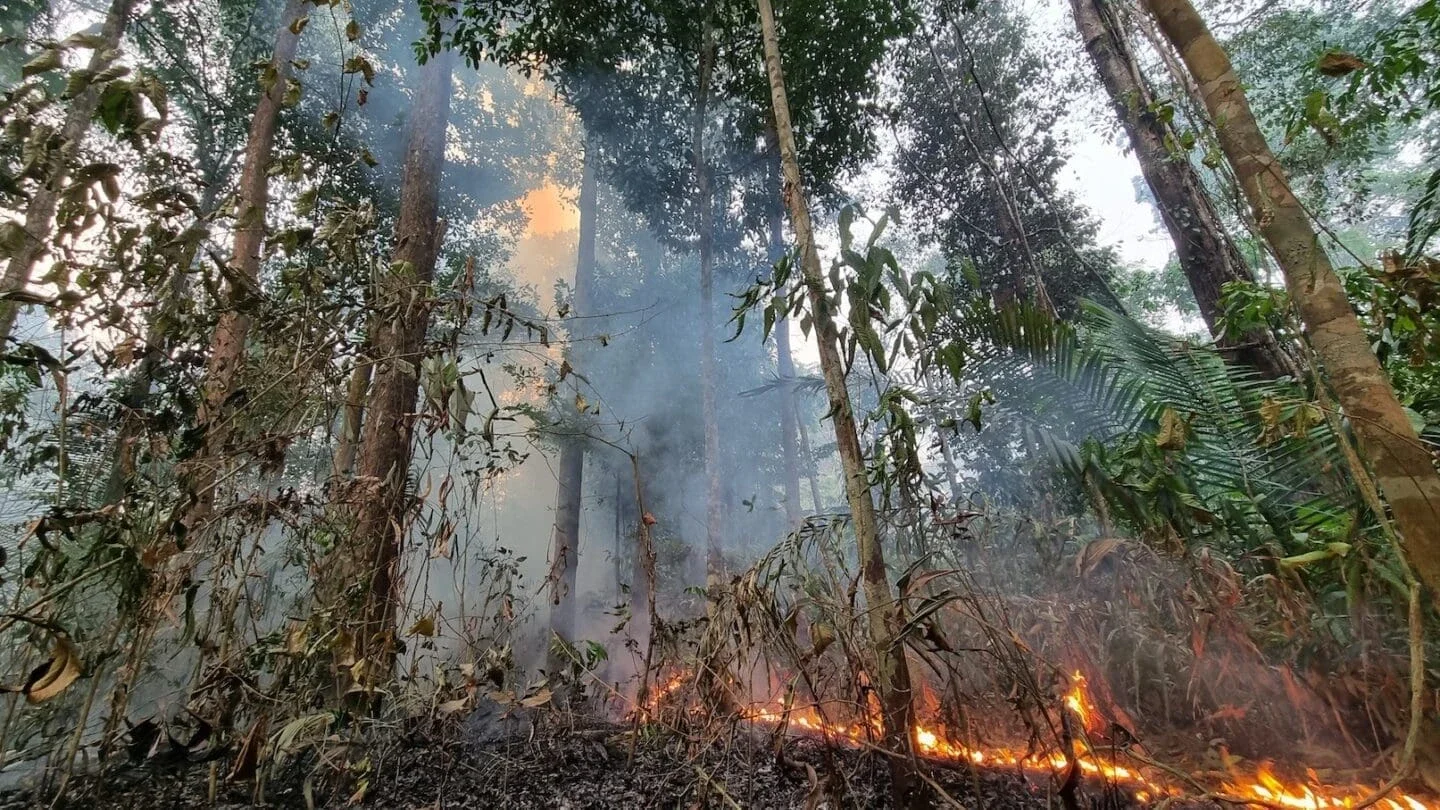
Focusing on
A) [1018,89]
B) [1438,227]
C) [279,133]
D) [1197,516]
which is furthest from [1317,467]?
[279,133]

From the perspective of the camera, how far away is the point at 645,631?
400 inches

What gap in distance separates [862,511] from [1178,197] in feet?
14.6

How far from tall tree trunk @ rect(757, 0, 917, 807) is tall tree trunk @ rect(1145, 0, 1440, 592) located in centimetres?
142

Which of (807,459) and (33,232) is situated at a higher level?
(807,459)

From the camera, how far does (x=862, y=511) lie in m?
2.22

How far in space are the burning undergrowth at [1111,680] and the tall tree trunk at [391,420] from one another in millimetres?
1266

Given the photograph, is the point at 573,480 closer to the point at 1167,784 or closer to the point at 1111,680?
the point at 1111,680

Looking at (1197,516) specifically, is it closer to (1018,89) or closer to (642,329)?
(1018,89)

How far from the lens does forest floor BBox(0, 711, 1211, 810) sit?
2.29 meters

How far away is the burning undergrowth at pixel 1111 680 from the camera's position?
1985mm

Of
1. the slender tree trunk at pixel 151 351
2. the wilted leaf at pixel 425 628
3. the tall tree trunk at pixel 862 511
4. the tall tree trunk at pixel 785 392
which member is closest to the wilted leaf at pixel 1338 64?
the tall tree trunk at pixel 862 511

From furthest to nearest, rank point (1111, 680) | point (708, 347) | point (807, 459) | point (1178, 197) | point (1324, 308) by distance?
point (807, 459)
point (708, 347)
point (1178, 197)
point (1111, 680)
point (1324, 308)

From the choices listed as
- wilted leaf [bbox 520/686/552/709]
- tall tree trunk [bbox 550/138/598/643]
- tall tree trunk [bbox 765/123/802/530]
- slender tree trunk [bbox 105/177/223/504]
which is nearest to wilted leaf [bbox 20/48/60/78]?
slender tree trunk [bbox 105/177/223/504]

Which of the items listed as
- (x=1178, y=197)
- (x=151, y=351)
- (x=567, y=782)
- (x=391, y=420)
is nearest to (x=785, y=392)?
(x=1178, y=197)
